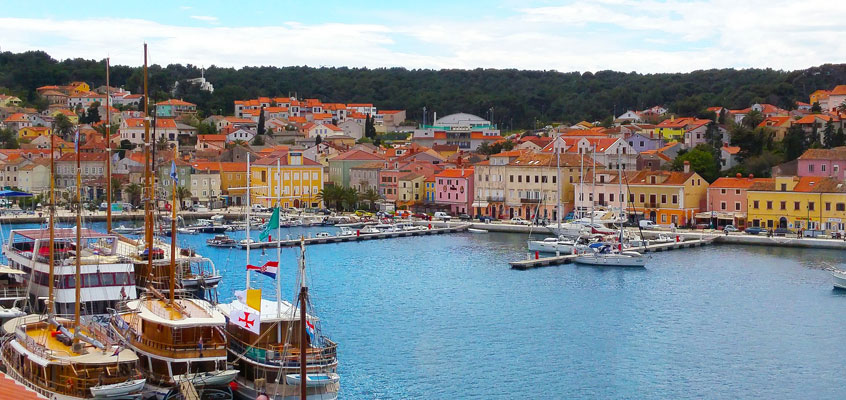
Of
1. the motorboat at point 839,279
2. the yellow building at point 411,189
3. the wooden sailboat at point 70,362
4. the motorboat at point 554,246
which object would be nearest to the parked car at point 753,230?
the motorboat at point 554,246

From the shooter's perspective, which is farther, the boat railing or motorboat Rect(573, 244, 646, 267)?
motorboat Rect(573, 244, 646, 267)

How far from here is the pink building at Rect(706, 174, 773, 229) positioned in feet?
145

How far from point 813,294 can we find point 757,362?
850cm

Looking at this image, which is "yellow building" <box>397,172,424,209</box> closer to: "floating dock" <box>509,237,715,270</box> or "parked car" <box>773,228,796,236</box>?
"floating dock" <box>509,237,715,270</box>

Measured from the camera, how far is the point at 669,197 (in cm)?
4528

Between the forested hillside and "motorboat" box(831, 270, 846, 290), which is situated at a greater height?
the forested hillside

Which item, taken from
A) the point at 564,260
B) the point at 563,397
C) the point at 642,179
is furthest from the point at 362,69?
the point at 563,397

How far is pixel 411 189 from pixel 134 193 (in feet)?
46.1

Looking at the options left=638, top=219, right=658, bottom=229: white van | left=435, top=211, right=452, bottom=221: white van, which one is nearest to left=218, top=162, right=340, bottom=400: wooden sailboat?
left=638, top=219, right=658, bottom=229: white van

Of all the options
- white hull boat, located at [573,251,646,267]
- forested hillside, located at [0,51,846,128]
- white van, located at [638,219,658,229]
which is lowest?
white hull boat, located at [573,251,646,267]

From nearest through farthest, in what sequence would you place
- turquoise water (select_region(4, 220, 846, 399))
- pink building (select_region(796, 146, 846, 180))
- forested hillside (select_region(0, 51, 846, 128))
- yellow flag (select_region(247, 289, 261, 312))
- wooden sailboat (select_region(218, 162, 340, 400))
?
wooden sailboat (select_region(218, 162, 340, 400)) < yellow flag (select_region(247, 289, 261, 312)) < turquoise water (select_region(4, 220, 846, 399)) < pink building (select_region(796, 146, 846, 180)) < forested hillside (select_region(0, 51, 846, 128))

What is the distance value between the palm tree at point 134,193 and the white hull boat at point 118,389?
1589 inches

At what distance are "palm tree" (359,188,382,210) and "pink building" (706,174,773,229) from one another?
55.1 ft

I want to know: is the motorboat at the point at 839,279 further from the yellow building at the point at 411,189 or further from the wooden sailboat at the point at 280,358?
the yellow building at the point at 411,189
